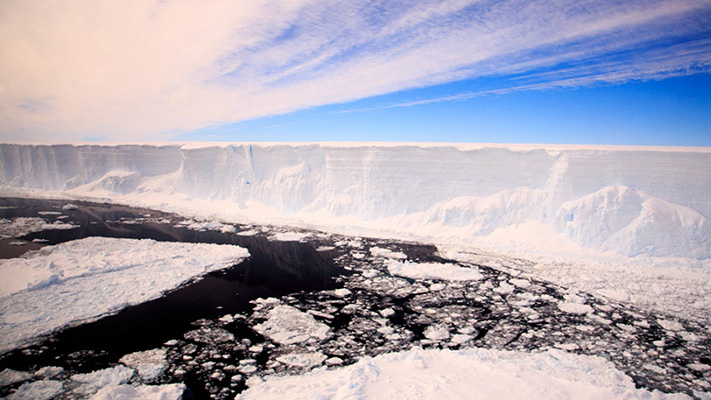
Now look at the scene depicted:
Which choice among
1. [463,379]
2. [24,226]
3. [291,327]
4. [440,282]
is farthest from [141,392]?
[24,226]

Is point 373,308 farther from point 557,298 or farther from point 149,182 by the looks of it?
point 149,182

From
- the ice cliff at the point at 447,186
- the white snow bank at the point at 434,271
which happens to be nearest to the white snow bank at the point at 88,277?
the white snow bank at the point at 434,271

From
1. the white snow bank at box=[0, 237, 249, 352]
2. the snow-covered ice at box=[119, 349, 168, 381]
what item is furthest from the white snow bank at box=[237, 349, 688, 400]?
the white snow bank at box=[0, 237, 249, 352]

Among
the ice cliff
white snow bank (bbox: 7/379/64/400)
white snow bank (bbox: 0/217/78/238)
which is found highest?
the ice cliff

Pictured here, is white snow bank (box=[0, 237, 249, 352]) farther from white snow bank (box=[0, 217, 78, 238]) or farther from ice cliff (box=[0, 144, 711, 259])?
ice cliff (box=[0, 144, 711, 259])

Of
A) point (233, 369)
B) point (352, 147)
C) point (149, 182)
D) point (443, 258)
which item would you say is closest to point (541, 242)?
point (443, 258)

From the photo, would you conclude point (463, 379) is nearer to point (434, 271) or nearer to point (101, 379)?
point (434, 271)
